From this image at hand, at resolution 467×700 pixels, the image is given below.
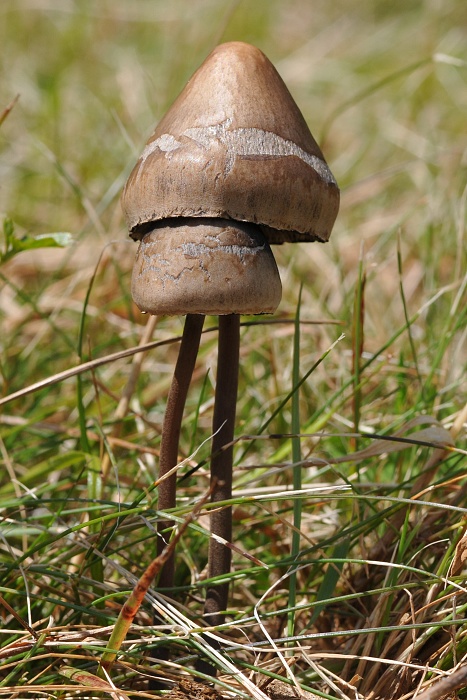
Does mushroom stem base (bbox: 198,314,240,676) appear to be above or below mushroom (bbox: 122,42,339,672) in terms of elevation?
below

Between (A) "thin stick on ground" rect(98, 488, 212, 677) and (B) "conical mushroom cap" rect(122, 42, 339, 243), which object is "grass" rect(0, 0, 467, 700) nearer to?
(A) "thin stick on ground" rect(98, 488, 212, 677)

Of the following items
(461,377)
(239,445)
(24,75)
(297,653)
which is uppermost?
(24,75)

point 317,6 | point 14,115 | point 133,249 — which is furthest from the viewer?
point 317,6

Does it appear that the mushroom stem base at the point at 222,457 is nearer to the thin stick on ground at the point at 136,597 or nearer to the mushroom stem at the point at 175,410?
the mushroom stem at the point at 175,410

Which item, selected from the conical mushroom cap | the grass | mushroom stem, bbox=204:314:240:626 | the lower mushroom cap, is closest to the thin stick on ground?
the grass

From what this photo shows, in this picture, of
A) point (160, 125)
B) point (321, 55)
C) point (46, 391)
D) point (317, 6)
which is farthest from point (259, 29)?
point (160, 125)

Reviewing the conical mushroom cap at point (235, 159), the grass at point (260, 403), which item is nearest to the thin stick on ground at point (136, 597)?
the grass at point (260, 403)

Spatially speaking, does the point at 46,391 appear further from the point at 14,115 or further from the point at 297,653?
the point at 14,115

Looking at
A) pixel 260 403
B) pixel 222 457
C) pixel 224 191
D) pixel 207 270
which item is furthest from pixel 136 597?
pixel 260 403
